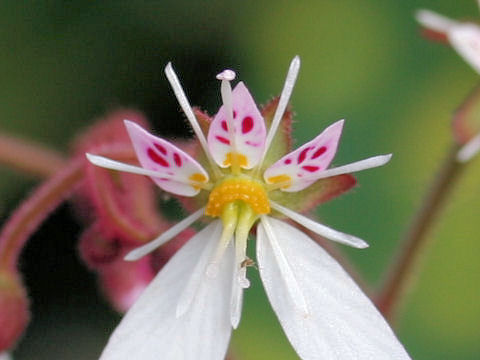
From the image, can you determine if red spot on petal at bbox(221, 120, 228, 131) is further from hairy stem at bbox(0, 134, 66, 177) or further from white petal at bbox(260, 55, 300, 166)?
hairy stem at bbox(0, 134, 66, 177)

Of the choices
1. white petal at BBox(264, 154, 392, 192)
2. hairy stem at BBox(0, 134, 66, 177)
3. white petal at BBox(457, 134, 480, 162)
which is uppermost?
hairy stem at BBox(0, 134, 66, 177)

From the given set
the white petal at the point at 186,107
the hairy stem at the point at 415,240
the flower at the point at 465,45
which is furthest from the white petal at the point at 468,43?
the white petal at the point at 186,107

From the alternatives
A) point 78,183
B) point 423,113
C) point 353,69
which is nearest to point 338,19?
point 353,69

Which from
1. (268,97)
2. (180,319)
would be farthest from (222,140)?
(268,97)

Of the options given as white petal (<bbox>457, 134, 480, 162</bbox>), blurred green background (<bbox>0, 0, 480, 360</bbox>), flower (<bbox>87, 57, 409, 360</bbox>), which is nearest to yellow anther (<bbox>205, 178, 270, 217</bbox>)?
flower (<bbox>87, 57, 409, 360</bbox>)

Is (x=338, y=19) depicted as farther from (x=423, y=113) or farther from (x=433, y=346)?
(x=433, y=346)

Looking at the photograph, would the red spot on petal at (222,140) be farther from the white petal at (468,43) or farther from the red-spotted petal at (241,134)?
the white petal at (468,43)

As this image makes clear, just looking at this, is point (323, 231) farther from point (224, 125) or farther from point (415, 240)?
point (415, 240)
